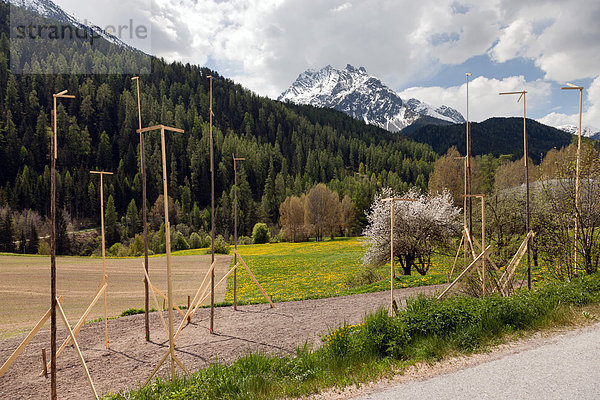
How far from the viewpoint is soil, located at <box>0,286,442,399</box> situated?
7.90 m

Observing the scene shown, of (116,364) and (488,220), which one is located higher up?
(488,220)

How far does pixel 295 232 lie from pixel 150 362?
64.6m

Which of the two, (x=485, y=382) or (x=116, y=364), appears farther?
(x=116, y=364)

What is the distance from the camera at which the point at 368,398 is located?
18.2ft

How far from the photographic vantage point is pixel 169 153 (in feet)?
433

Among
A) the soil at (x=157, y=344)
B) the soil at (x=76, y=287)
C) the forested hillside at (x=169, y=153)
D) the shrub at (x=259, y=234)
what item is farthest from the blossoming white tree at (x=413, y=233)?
the forested hillside at (x=169, y=153)

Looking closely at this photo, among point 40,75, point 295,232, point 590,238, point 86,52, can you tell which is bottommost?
point 295,232

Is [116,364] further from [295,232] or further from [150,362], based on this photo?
[295,232]

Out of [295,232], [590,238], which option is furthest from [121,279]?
[295,232]

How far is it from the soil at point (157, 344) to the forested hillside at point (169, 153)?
7168cm

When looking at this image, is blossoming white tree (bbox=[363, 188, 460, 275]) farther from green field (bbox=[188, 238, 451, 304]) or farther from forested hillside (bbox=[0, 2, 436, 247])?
forested hillside (bbox=[0, 2, 436, 247])

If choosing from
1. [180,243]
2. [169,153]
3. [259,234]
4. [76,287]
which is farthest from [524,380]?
[169,153]

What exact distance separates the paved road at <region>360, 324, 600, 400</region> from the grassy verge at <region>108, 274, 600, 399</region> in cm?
71

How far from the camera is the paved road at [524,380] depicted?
546 centimetres
